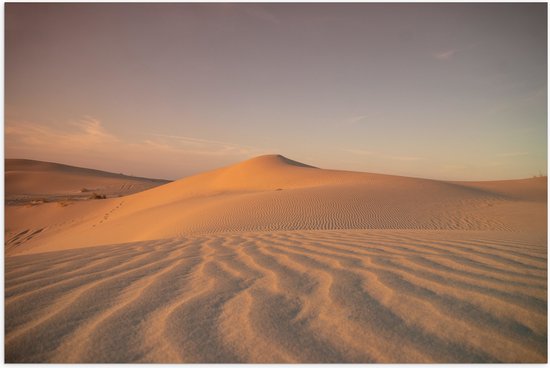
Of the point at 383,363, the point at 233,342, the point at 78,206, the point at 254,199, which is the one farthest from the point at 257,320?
the point at 78,206

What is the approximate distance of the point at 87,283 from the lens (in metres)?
2.33

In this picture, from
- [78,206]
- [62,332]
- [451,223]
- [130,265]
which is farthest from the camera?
[78,206]

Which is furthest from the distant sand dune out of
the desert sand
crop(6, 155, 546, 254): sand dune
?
crop(6, 155, 546, 254): sand dune

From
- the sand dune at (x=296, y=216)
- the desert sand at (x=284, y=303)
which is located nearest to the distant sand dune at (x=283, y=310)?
the desert sand at (x=284, y=303)

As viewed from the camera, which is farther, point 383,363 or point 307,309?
point 307,309

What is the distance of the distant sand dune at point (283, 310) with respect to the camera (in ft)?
4.85

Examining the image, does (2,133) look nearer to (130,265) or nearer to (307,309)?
(130,265)

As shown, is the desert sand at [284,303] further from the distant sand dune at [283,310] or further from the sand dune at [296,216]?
the sand dune at [296,216]

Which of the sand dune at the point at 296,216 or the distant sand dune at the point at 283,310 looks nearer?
the distant sand dune at the point at 283,310

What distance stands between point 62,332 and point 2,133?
2.03 m

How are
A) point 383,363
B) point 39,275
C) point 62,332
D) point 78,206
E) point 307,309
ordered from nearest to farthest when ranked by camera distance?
1. point 383,363
2. point 62,332
3. point 307,309
4. point 39,275
5. point 78,206

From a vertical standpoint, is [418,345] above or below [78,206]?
above

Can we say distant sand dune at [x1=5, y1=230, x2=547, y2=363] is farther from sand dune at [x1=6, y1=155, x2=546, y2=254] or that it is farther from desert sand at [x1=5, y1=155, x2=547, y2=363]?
sand dune at [x1=6, y1=155, x2=546, y2=254]

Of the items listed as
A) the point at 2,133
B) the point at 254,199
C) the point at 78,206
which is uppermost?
the point at 2,133
